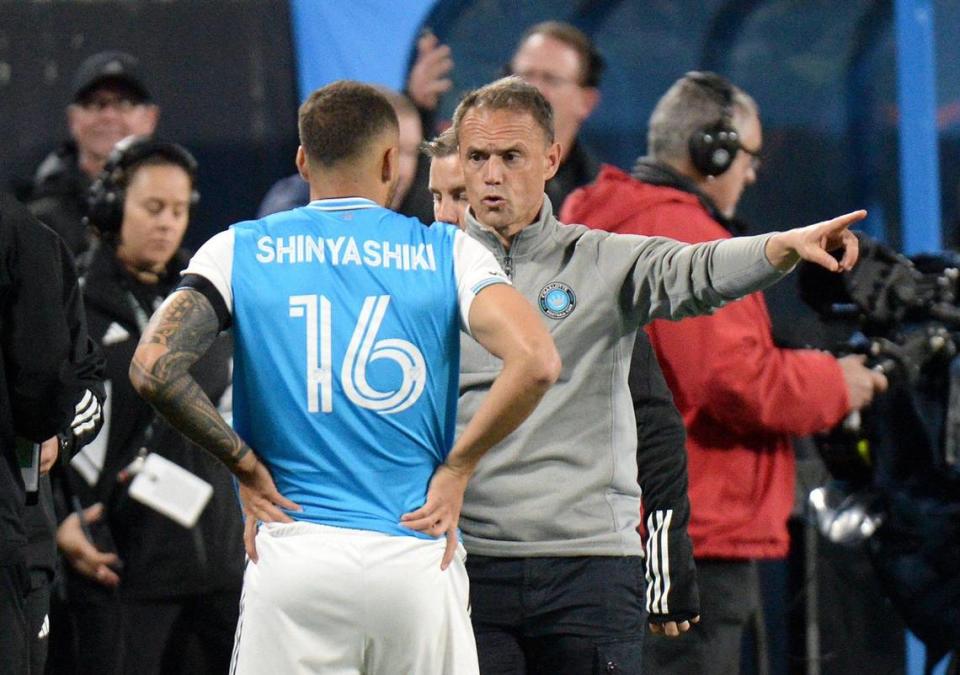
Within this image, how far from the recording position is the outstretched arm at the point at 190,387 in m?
3.04

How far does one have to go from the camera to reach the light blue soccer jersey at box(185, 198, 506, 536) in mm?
3105

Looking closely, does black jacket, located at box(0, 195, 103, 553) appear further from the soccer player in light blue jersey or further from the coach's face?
the coach's face

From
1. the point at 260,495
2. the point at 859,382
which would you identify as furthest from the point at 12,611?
the point at 859,382

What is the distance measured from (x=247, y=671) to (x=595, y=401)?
91cm

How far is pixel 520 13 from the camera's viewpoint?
22.8 ft

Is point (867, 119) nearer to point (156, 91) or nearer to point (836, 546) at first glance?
point (836, 546)

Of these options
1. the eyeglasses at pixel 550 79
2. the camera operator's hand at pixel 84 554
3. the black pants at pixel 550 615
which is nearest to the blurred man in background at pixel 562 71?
the eyeglasses at pixel 550 79

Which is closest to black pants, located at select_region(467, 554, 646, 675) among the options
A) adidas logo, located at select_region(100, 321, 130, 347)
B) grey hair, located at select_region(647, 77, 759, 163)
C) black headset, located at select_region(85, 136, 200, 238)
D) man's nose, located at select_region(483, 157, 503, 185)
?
man's nose, located at select_region(483, 157, 503, 185)

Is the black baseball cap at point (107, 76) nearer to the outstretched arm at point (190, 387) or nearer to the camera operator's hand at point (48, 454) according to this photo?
the camera operator's hand at point (48, 454)

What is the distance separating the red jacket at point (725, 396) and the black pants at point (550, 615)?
100 cm

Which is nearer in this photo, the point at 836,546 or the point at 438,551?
the point at 438,551

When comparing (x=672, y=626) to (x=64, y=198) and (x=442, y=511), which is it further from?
(x=64, y=198)

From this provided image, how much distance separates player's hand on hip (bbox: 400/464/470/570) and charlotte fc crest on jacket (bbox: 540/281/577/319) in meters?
0.51

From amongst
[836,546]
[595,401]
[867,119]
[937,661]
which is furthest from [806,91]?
[595,401]
